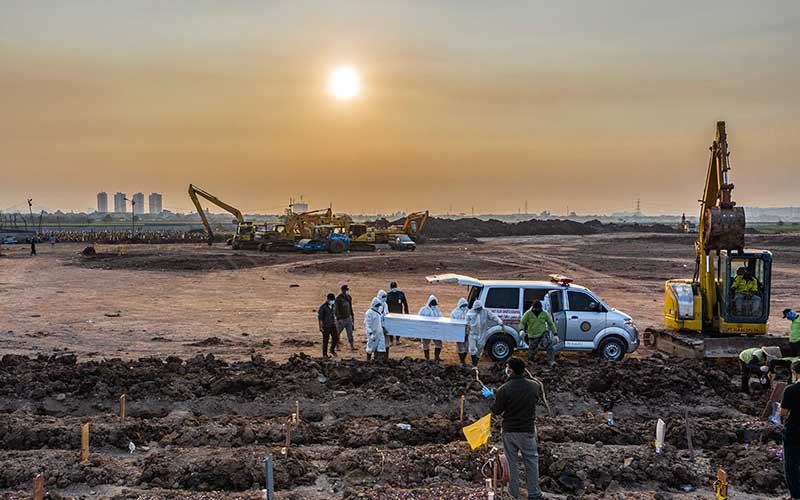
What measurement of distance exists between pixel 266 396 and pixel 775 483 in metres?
8.01

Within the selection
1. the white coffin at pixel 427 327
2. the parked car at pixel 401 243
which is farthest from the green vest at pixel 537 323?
the parked car at pixel 401 243

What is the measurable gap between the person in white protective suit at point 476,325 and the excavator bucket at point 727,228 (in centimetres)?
552

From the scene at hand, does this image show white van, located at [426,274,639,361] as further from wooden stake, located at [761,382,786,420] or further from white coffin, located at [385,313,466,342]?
wooden stake, located at [761,382,786,420]

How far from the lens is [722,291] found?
1490cm

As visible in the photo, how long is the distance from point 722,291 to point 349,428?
975 centimetres

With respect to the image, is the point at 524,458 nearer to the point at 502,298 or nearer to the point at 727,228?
the point at 502,298

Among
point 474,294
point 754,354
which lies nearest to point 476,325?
point 474,294

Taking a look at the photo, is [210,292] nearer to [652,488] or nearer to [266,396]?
[266,396]

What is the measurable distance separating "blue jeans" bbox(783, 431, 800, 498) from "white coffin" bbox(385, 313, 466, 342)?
7.15m

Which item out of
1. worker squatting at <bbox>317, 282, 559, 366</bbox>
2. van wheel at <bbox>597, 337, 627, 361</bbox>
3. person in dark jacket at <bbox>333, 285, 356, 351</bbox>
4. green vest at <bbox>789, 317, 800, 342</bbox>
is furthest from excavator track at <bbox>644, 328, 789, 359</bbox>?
person in dark jacket at <bbox>333, 285, 356, 351</bbox>

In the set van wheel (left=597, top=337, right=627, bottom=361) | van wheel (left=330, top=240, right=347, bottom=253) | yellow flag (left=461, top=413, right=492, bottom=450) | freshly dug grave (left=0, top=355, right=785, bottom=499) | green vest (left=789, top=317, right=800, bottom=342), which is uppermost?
van wheel (left=330, top=240, right=347, bottom=253)

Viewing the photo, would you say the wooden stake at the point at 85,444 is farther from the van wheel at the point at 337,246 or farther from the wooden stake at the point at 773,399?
the van wheel at the point at 337,246

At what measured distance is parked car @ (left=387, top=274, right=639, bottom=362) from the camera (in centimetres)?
1467

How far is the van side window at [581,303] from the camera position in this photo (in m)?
14.9
